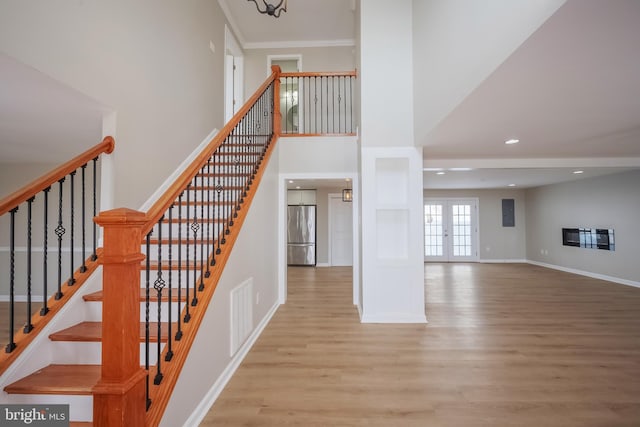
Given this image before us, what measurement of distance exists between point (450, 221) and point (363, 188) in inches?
271

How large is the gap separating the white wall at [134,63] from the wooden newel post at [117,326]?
134 centimetres

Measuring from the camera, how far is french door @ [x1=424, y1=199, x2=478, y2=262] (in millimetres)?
9625

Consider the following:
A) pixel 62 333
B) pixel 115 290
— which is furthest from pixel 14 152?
pixel 115 290

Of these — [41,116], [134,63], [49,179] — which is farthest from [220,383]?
[134,63]

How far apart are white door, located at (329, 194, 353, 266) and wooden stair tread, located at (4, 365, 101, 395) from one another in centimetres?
714

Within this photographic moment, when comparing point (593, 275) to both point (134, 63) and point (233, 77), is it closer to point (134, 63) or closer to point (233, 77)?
point (233, 77)

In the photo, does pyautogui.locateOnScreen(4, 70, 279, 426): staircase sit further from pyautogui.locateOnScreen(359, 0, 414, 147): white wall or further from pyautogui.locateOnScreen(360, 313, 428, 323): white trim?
pyautogui.locateOnScreen(360, 313, 428, 323): white trim

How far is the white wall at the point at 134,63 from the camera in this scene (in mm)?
1887

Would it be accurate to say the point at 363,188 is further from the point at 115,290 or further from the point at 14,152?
the point at 14,152

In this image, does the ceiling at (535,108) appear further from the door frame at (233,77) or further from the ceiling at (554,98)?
the door frame at (233,77)

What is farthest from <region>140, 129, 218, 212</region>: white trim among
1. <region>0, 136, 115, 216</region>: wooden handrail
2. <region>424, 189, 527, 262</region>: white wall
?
<region>424, 189, 527, 262</region>: white wall

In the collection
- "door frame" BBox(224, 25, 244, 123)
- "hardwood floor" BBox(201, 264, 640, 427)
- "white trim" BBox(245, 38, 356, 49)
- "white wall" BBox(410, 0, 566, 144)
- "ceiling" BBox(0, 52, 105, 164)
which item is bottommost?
"hardwood floor" BBox(201, 264, 640, 427)

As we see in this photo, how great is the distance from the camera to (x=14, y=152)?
3486mm

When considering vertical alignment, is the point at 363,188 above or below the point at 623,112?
below
